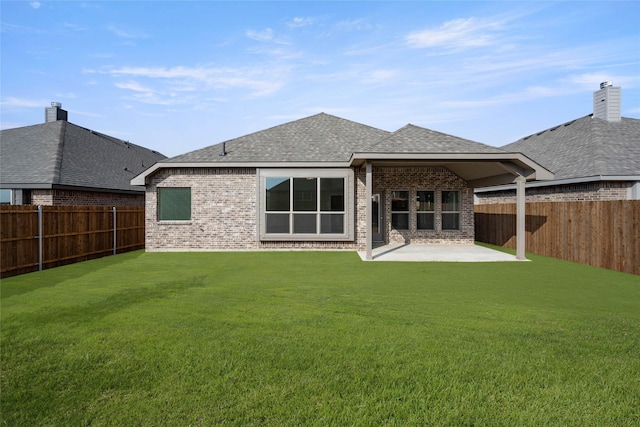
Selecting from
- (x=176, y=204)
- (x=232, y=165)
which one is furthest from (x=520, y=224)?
(x=176, y=204)

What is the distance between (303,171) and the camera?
50.2 ft

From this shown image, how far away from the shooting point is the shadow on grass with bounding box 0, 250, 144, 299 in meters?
8.21

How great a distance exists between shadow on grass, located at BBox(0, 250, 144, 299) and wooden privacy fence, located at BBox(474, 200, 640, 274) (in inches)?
563

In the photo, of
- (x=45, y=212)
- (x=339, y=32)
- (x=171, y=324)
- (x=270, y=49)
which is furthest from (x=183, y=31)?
(x=171, y=324)

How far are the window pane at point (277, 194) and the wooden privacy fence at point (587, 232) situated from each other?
9.50m

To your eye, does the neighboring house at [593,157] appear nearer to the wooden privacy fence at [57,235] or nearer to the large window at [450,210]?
the large window at [450,210]

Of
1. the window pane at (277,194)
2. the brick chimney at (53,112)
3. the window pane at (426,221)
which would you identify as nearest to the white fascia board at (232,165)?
the window pane at (277,194)

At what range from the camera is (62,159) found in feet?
58.4

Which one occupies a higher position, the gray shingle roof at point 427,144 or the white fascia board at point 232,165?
the gray shingle roof at point 427,144

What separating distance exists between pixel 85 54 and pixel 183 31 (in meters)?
3.48

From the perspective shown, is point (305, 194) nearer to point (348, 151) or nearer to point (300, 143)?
point (348, 151)

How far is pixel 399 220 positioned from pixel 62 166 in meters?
15.4

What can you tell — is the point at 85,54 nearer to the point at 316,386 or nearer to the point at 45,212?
the point at 45,212

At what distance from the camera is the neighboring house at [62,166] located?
16.2 metres
